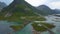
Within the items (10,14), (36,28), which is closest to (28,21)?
(36,28)

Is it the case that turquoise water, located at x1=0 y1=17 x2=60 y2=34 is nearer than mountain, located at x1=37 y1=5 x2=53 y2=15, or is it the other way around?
turquoise water, located at x1=0 y1=17 x2=60 y2=34

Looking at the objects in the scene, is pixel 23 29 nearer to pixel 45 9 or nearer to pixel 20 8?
pixel 20 8

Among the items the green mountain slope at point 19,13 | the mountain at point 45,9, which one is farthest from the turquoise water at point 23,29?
the mountain at point 45,9

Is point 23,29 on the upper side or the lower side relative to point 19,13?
lower

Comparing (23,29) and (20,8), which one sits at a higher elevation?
(20,8)

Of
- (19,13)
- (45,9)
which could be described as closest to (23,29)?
(19,13)

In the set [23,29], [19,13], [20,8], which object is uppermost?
[20,8]

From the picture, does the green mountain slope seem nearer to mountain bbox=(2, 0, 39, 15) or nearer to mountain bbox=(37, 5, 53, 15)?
mountain bbox=(2, 0, 39, 15)

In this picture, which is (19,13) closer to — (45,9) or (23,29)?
(23,29)

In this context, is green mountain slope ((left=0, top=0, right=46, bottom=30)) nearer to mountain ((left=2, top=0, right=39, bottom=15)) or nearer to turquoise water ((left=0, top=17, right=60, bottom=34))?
mountain ((left=2, top=0, right=39, bottom=15))

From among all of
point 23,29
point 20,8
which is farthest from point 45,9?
point 23,29

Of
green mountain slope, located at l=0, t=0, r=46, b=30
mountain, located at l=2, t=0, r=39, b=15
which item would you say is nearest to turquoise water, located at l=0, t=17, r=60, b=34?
green mountain slope, located at l=0, t=0, r=46, b=30

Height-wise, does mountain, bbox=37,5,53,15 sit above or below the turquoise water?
above

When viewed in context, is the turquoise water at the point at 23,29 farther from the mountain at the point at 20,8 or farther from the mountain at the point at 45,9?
the mountain at the point at 20,8
